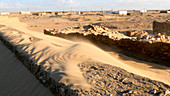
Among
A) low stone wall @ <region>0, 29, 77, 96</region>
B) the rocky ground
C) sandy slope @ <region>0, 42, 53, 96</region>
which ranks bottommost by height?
sandy slope @ <region>0, 42, 53, 96</region>

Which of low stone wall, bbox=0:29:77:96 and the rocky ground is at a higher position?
the rocky ground

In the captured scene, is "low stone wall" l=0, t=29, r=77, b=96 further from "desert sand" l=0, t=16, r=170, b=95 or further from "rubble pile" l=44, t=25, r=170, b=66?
"rubble pile" l=44, t=25, r=170, b=66

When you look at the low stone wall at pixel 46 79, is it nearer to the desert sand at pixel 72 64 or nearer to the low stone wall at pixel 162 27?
the desert sand at pixel 72 64

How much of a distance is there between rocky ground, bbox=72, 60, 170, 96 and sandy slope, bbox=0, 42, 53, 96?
3.79ft

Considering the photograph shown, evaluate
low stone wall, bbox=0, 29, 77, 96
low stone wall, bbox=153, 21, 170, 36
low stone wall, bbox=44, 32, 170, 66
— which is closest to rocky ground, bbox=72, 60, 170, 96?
low stone wall, bbox=0, 29, 77, 96

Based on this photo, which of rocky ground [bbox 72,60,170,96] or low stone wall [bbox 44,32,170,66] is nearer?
rocky ground [bbox 72,60,170,96]

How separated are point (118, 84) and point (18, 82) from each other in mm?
3231

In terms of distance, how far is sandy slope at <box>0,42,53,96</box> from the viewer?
4.45 m

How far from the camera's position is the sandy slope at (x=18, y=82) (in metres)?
4.45

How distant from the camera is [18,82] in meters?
5.28

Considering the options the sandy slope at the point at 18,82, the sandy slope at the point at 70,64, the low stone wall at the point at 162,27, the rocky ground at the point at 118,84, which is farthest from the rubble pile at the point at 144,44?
the low stone wall at the point at 162,27

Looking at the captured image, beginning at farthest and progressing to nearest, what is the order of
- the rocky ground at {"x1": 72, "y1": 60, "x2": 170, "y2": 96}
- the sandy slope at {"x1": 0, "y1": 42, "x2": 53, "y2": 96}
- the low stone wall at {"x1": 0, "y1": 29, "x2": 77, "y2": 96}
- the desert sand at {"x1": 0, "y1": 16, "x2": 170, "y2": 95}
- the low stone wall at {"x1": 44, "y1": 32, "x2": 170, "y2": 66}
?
the low stone wall at {"x1": 44, "y1": 32, "x2": 170, "y2": 66}, the sandy slope at {"x1": 0, "y1": 42, "x2": 53, "y2": 96}, the desert sand at {"x1": 0, "y1": 16, "x2": 170, "y2": 95}, the low stone wall at {"x1": 0, "y1": 29, "x2": 77, "y2": 96}, the rocky ground at {"x1": 72, "y1": 60, "x2": 170, "y2": 96}

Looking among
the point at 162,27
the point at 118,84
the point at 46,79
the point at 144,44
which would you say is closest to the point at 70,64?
the point at 46,79

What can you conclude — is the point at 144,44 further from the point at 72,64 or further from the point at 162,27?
the point at 162,27
